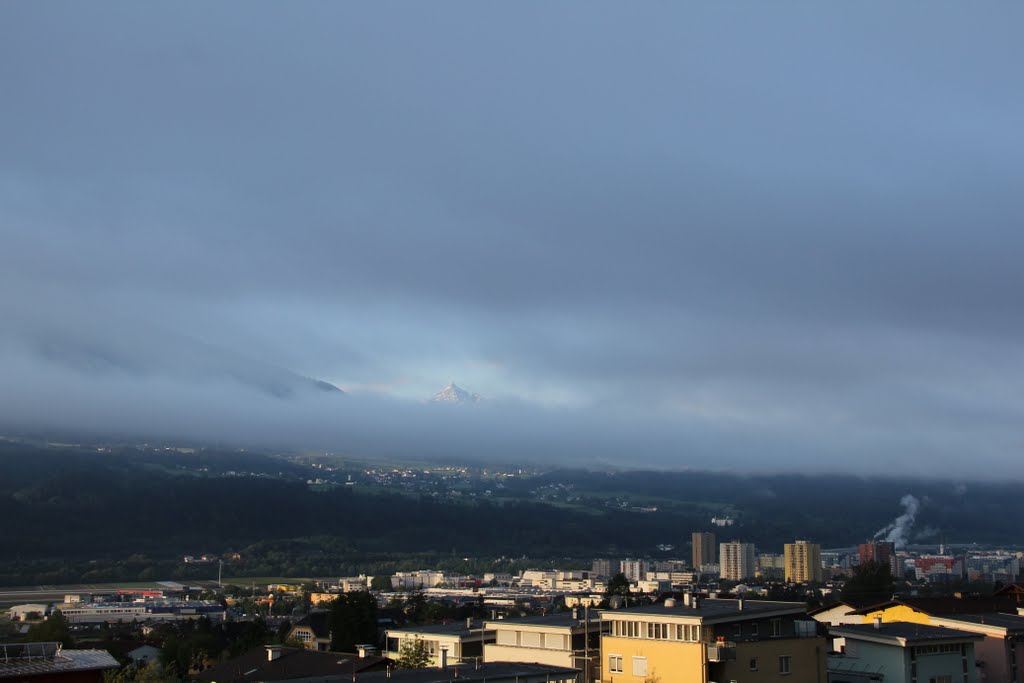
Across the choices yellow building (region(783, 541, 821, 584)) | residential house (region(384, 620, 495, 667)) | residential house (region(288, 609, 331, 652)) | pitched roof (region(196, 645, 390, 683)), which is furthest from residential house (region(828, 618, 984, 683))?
yellow building (region(783, 541, 821, 584))

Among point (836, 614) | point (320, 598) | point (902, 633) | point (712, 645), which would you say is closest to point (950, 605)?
point (836, 614)

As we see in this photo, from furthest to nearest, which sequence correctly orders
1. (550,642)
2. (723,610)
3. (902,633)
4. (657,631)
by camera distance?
(550,642) < (902,633) < (723,610) < (657,631)

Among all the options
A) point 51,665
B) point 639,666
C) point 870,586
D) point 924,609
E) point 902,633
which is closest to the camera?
point 51,665

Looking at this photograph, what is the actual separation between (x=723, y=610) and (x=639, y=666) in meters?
3.00

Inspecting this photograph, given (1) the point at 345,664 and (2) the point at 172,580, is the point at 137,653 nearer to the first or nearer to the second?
(1) the point at 345,664

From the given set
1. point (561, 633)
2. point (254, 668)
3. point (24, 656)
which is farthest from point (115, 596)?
point (24, 656)

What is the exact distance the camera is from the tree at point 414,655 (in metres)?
36.4

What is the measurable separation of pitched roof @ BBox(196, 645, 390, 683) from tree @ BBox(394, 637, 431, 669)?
2.38 feet

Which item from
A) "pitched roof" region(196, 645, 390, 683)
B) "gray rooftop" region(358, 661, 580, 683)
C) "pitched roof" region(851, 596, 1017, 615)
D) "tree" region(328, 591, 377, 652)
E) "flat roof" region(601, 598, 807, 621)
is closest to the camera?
"gray rooftop" region(358, 661, 580, 683)

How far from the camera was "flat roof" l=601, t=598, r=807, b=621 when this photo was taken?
31.9 m

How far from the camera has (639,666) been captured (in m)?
32.8

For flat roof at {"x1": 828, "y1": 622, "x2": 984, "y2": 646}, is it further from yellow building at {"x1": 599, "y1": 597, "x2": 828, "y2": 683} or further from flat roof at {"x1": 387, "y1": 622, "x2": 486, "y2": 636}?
flat roof at {"x1": 387, "y1": 622, "x2": 486, "y2": 636}

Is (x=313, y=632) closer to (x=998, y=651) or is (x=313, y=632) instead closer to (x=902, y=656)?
(x=998, y=651)

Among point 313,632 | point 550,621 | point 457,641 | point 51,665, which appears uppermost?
point 51,665
